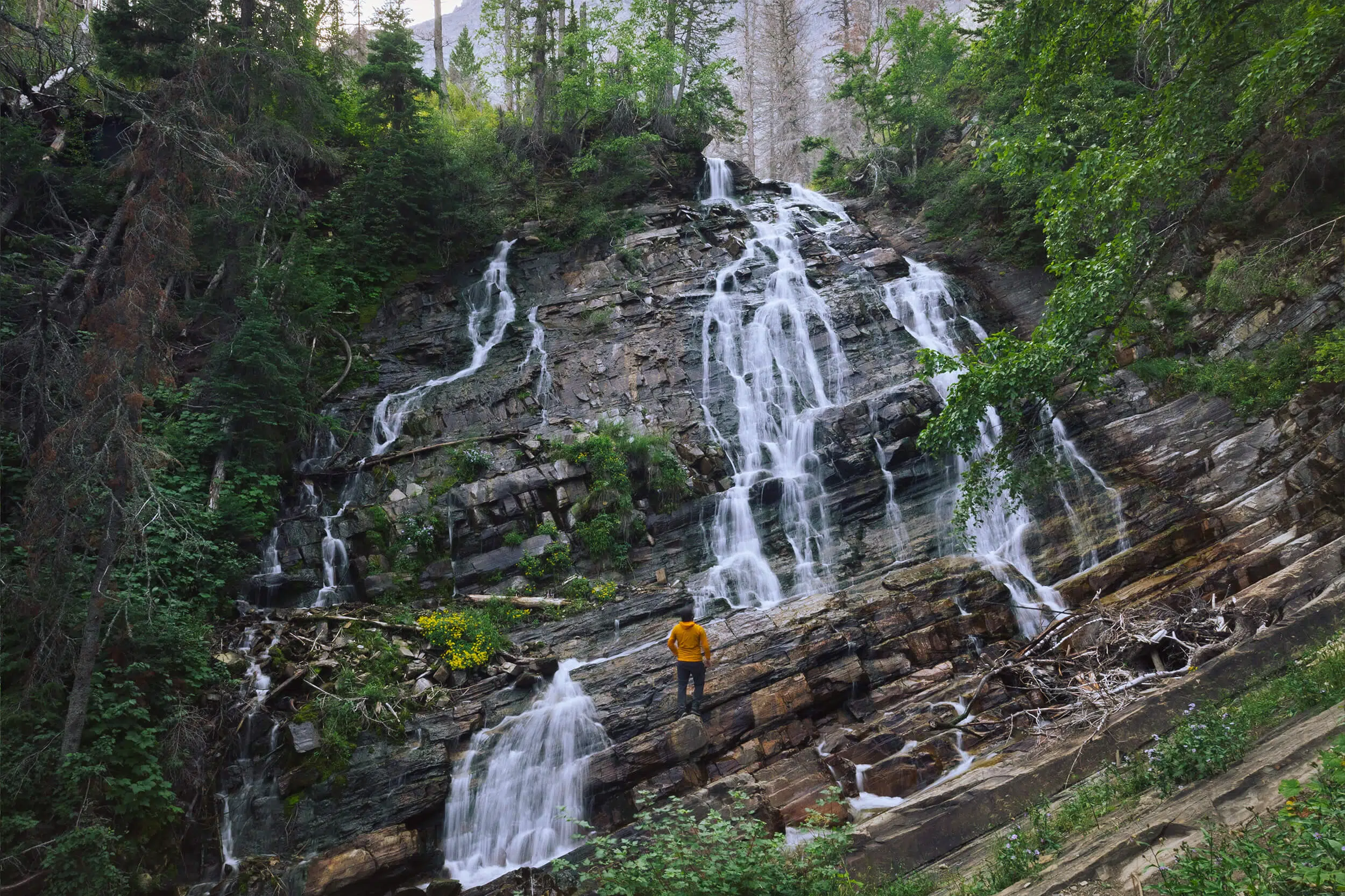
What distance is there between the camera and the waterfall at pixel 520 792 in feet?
28.9

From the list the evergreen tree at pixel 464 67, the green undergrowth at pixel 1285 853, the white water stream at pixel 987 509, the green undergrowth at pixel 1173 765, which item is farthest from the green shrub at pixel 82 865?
the evergreen tree at pixel 464 67

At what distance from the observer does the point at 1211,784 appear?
14.7 ft

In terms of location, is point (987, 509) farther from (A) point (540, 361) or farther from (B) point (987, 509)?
(A) point (540, 361)

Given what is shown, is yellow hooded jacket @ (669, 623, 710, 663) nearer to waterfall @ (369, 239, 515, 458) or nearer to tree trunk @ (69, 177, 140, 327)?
tree trunk @ (69, 177, 140, 327)

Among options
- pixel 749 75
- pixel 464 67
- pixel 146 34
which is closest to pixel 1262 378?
pixel 146 34

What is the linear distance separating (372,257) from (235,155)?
32.7 ft

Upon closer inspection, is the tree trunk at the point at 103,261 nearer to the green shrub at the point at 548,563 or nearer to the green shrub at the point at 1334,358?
the green shrub at the point at 548,563

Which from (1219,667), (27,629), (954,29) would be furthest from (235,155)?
(954,29)

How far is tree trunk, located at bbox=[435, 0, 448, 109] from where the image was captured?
22547 mm

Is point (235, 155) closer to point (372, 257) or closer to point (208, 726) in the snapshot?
point (208, 726)

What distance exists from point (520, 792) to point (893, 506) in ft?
28.1

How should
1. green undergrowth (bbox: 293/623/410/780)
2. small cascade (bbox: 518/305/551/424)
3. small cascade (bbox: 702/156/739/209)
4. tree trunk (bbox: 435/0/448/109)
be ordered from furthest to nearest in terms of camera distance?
1. small cascade (bbox: 702/156/739/209)
2. tree trunk (bbox: 435/0/448/109)
3. small cascade (bbox: 518/305/551/424)
4. green undergrowth (bbox: 293/623/410/780)

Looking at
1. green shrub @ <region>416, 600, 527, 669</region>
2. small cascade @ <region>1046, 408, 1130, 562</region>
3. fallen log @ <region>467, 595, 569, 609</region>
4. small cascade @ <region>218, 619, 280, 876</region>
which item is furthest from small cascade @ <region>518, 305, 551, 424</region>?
small cascade @ <region>1046, 408, 1130, 562</region>

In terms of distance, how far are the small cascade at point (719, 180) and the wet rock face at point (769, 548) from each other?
6.89m
